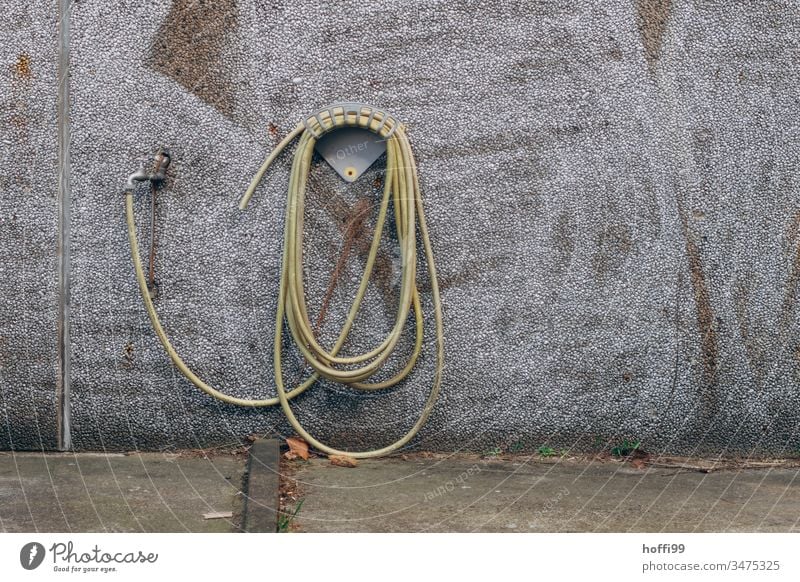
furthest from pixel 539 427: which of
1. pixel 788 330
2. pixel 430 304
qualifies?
pixel 788 330

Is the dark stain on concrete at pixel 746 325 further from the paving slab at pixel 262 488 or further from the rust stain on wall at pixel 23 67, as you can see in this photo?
the rust stain on wall at pixel 23 67

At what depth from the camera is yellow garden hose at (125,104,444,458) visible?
330 cm

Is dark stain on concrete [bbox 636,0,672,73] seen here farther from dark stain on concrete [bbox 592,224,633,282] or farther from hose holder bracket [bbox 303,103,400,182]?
hose holder bracket [bbox 303,103,400,182]

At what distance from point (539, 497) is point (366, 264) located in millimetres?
900

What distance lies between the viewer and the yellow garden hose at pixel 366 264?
10.8ft

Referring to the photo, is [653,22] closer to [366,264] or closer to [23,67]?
[366,264]

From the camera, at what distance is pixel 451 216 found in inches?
134

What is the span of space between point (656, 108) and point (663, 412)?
966 mm

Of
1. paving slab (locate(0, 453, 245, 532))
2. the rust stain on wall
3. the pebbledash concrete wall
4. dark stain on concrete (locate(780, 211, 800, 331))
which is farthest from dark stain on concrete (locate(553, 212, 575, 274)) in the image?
the rust stain on wall

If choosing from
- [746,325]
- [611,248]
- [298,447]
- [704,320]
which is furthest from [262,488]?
[746,325]

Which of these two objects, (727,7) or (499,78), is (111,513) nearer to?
(499,78)
